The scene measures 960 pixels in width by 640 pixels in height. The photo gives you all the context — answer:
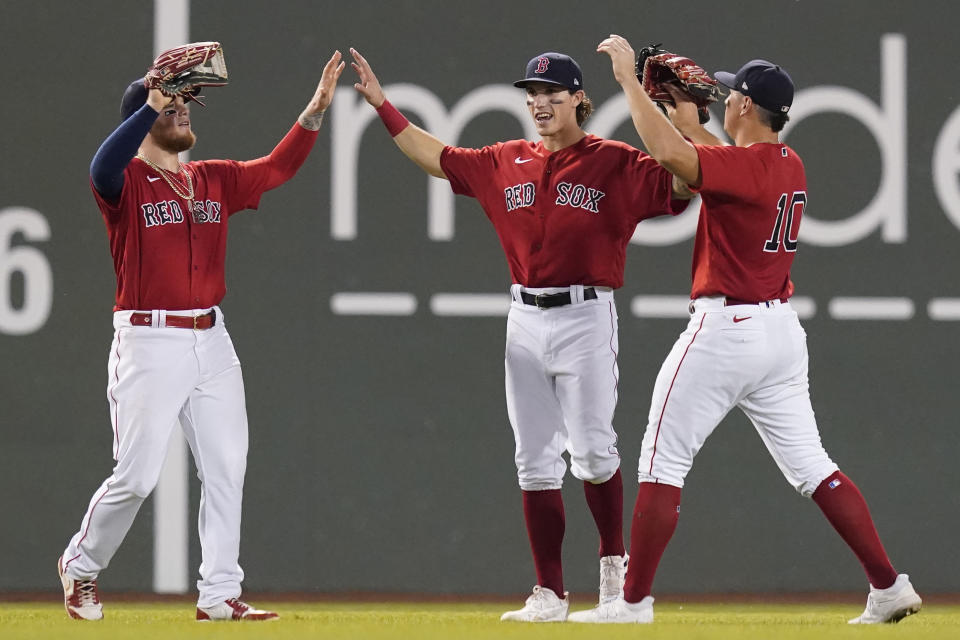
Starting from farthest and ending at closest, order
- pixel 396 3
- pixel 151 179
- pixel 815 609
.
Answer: pixel 396 3 < pixel 815 609 < pixel 151 179

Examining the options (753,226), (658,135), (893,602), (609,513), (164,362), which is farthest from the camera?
(609,513)

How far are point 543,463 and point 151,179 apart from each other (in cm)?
187

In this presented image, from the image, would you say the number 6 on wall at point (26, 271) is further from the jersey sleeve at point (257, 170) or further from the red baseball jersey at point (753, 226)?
the red baseball jersey at point (753, 226)

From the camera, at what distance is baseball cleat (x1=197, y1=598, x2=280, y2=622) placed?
5012 millimetres

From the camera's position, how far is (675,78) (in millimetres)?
5137

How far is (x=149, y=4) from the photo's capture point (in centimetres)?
673

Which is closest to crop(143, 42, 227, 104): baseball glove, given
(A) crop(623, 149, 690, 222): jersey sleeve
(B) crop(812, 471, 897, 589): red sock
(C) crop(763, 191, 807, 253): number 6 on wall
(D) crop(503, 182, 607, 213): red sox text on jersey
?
(D) crop(503, 182, 607, 213): red sox text on jersey

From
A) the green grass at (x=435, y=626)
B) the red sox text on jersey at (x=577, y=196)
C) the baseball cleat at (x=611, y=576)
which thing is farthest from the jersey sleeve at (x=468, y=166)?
the green grass at (x=435, y=626)

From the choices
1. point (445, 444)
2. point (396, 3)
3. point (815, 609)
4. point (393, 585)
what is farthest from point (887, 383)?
point (396, 3)

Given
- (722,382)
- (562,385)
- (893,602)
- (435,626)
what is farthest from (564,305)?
(893,602)

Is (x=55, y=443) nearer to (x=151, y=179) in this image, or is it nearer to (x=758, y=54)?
(x=151, y=179)

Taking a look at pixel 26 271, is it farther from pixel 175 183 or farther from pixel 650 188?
pixel 650 188

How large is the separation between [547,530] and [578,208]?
125cm

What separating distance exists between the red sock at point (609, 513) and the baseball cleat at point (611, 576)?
0.03m
